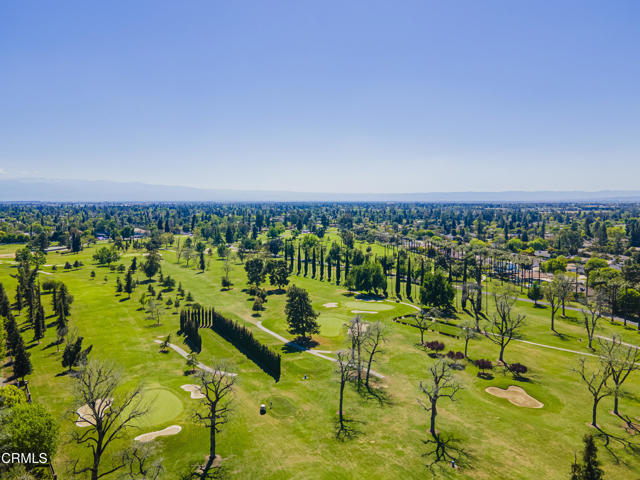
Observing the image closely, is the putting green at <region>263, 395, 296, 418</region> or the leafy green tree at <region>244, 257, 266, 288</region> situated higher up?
the leafy green tree at <region>244, 257, 266, 288</region>

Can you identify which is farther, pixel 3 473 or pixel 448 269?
pixel 448 269

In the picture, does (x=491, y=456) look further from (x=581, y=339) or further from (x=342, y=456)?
(x=581, y=339)

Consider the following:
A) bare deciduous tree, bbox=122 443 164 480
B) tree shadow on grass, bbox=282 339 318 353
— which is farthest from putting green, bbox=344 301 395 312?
bare deciduous tree, bbox=122 443 164 480

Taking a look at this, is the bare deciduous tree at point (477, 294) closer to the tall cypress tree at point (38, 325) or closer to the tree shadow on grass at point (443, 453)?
the tree shadow on grass at point (443, 453)

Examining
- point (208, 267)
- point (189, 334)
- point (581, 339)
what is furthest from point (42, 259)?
point (581, 339)

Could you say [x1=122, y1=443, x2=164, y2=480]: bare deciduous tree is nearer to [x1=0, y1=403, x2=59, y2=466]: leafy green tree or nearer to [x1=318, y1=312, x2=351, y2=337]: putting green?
[x1=0, y1=403, x2=59, y2=466]: leafy green tree

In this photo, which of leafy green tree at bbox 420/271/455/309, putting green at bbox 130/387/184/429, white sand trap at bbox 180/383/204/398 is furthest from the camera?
leafy green tree at bbox 420/271/455/309
